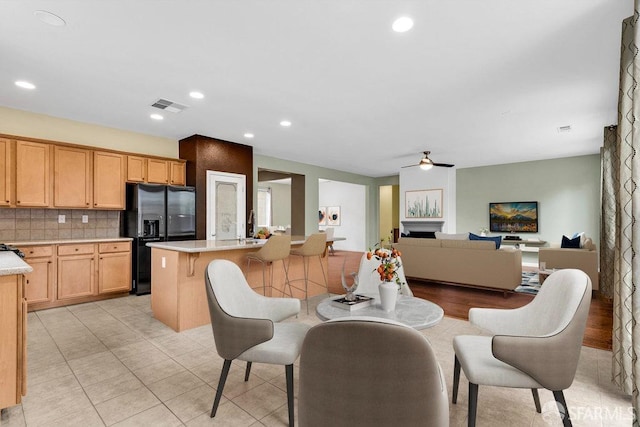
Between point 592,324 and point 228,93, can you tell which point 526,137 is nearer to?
point 592,324

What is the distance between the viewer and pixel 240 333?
73.9 inches

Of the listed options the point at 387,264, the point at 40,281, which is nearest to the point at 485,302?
the point at 387,264

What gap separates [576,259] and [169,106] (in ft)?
21.5

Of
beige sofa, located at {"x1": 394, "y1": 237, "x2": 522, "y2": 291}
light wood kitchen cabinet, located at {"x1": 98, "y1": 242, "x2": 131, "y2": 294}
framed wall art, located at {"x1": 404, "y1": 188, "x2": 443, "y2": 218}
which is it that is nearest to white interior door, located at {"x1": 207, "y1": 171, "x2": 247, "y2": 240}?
light wood kitchen cabinet, located at {"x1": 98, "y1": 242, "x2": 131, "y2": 294}

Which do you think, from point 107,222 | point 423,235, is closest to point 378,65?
point 107,222

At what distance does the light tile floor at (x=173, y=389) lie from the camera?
6.43 feet

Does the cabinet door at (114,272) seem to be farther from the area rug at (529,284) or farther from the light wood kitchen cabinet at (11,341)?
the area rug at (529,284)

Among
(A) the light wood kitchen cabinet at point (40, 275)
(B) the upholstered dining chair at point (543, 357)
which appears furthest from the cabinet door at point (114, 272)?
(B) the upholstered dining chair at point (543, 357)

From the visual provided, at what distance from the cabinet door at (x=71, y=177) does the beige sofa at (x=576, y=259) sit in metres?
7.33

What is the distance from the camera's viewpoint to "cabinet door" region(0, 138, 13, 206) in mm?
4014

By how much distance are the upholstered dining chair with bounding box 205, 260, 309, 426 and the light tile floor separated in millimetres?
299

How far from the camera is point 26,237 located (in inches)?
175

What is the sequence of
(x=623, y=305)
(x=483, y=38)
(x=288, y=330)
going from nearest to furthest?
(x=623, y=305)
(x=288, y=330)
(x=483, y=38)

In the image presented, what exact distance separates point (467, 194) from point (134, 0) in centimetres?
882
